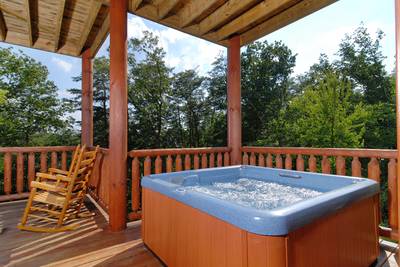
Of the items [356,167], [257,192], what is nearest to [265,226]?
[257,192]

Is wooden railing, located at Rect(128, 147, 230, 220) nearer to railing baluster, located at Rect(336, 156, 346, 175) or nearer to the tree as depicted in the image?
railing baluster, located at Rect(336, 156, 346, 175)

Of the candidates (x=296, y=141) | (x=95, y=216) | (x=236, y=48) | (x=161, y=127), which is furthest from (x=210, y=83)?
(x=95, y=216)

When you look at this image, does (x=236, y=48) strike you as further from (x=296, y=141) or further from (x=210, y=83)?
(x=296, y=141)

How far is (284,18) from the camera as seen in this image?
3076 mm

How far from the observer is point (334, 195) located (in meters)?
1.46

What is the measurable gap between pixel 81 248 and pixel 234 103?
2624 millimetres

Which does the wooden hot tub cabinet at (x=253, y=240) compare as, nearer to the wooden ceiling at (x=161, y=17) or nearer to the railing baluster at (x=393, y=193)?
the railing baluster at (x=393, y=193)

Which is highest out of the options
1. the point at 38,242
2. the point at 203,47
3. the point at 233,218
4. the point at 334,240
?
the point at 203,47

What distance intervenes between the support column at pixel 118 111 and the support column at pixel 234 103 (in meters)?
1.67

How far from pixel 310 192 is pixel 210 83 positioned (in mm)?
9505

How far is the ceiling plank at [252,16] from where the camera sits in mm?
2816

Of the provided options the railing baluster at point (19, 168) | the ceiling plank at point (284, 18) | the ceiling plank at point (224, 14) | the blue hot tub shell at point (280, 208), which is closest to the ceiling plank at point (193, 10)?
the ceiling plank at point (224, 14)

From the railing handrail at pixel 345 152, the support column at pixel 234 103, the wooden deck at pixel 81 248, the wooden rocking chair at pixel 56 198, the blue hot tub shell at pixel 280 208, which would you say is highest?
the support column at pixel 234 103

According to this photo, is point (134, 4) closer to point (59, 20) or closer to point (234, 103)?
point (59, 20)
